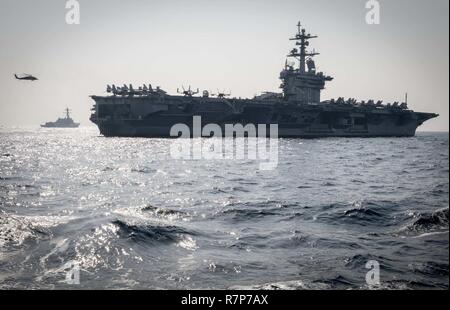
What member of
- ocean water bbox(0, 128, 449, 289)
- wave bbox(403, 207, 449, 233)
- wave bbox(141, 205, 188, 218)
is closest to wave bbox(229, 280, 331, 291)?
ocean water bbox(0, 128, 449, 289)

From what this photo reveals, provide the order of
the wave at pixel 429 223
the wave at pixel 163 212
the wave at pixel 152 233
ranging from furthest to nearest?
the wave at pixel 163 212, the wave at pixel 429 223, the wave at pixel 152 233

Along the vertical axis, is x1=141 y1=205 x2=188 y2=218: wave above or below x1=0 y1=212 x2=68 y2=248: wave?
below

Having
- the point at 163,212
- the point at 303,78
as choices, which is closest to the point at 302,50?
the point at 303,78

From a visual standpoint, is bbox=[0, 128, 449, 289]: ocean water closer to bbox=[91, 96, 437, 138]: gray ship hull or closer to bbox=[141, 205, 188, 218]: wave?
bbox=[141, 205, 188, 218]: wave

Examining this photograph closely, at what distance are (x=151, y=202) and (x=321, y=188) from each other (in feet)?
29.5

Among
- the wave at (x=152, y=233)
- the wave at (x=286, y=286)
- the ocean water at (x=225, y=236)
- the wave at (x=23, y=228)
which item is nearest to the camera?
the wave at (x=286, y=286)

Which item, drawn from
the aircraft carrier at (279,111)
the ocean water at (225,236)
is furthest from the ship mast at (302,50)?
the ocean water at (225,236)

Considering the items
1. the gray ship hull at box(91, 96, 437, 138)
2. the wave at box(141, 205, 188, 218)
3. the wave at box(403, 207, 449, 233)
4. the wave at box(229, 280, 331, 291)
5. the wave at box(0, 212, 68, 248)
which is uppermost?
the gray ship hull at box(91, 96, 437, 138)

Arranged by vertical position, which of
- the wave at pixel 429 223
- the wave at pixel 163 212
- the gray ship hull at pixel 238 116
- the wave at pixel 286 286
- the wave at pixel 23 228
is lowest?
the wave at pixel 163 212

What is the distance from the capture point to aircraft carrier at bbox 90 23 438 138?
67.2m

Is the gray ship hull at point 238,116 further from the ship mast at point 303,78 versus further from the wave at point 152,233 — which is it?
the wave at point 152,233

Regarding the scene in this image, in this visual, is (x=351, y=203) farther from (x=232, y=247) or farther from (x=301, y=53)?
(x=301, y=53)

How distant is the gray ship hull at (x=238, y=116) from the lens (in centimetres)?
6738

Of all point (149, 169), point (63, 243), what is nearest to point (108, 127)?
point (149, 169)
